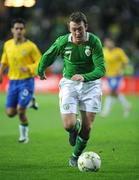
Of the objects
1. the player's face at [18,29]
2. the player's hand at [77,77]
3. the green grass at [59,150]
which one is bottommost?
the green grass at [59,150]

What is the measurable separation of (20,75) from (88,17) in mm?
20229

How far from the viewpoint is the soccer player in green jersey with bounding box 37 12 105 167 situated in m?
10.6

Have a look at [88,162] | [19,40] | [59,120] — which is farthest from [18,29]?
[59,120]

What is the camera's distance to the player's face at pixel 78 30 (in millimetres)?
10438

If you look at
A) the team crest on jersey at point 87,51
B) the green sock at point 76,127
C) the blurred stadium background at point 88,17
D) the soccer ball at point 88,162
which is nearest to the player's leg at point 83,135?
the green sock at point 76,127

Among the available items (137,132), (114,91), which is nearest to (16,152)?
(137,132)

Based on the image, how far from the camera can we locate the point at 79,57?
10.8 m

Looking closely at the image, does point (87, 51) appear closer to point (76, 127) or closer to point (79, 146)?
point (76, 127)

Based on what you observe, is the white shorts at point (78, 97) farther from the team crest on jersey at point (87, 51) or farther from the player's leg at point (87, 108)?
the team crest on jersey at point (87, 51)

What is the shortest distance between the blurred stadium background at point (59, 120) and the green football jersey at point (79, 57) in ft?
4.94

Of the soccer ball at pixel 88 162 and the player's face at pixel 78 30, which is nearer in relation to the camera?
the soccer ball at pixel 88 162

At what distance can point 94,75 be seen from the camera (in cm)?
1052

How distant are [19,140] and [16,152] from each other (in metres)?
2.09

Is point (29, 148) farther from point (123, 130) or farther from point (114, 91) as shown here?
point (114, 91)
